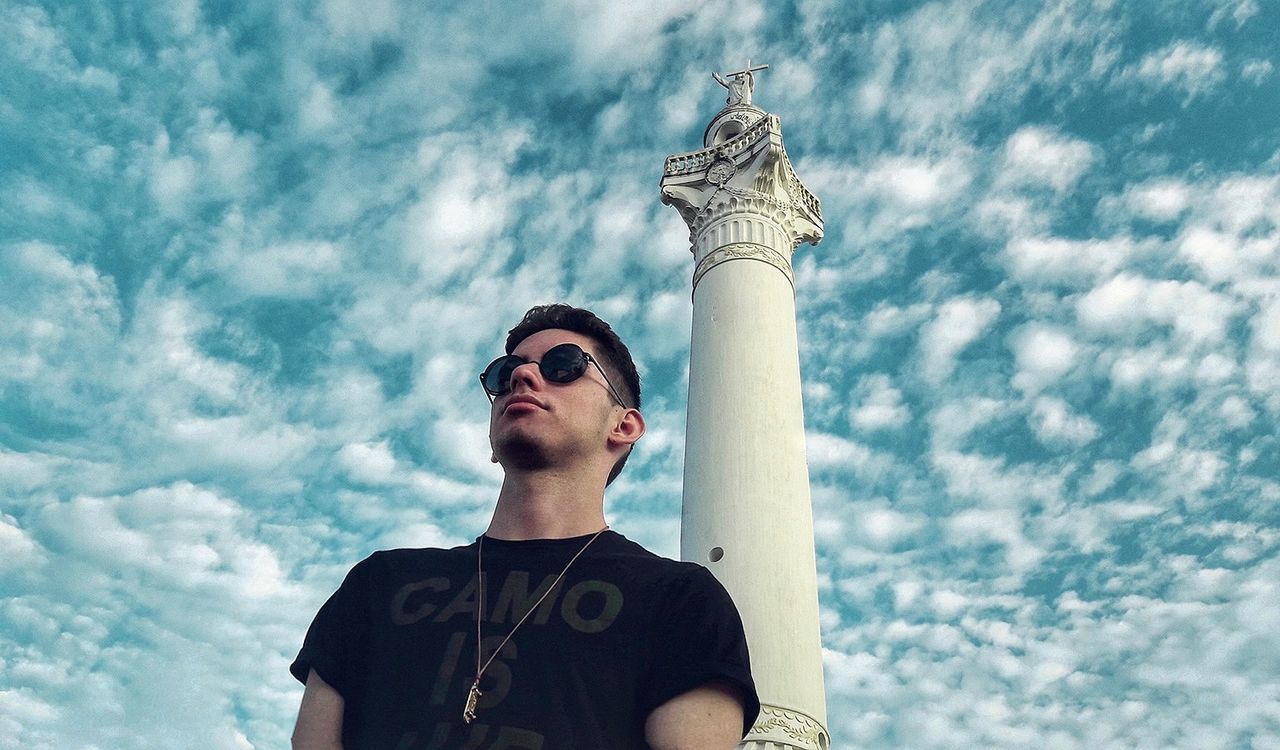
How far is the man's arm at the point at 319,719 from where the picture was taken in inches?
149

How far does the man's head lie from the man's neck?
382 millimetres

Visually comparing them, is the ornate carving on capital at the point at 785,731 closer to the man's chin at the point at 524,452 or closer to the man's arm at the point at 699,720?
the man's chin at the point at 524,452

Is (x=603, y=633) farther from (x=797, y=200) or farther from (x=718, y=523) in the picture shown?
(x=797, y=200)

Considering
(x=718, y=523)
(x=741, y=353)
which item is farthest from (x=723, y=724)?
(x=741, y=353)

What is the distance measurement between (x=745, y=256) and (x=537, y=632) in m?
14.9

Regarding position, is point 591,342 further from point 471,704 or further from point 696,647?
point 471,704

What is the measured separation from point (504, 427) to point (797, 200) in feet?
54.6

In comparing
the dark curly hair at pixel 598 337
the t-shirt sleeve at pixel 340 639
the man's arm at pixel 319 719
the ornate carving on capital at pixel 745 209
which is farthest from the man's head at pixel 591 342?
the ornate carving on capital at pixel 745 209

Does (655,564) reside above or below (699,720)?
above

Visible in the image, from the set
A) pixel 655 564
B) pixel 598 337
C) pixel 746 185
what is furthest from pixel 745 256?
pixel 655 564

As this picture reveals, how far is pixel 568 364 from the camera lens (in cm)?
453

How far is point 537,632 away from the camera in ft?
12.1

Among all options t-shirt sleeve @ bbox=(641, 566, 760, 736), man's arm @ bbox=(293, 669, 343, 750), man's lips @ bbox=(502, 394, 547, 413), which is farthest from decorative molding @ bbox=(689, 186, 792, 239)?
man's arm @ bbox=(293, 669, 343, 750)

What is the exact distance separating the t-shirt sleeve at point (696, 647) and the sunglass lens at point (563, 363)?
1155 mm
